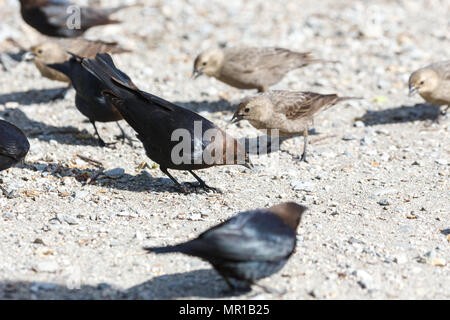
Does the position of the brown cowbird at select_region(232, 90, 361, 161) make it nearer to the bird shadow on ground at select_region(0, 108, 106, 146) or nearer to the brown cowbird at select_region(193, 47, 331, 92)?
the brown cowbird at select_region(193, 47, 331, 92)

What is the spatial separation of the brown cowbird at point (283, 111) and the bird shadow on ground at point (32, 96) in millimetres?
2965

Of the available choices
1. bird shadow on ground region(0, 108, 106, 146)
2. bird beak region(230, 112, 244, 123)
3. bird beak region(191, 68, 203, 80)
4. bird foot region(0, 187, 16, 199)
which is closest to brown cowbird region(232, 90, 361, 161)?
bird beak region(230, 112, 244, 123)

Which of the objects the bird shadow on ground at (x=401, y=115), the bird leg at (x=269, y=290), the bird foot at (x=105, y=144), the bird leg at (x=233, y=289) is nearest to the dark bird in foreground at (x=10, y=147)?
the bird foot at (x=105, y=144)

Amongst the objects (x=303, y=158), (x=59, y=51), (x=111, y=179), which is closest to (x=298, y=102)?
(x=303, y=158)

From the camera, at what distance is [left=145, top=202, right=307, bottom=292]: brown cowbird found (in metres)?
3.86

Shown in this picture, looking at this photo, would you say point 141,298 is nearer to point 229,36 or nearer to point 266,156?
point 266,156

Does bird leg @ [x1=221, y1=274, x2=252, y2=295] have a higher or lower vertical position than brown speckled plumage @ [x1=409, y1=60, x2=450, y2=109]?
higher

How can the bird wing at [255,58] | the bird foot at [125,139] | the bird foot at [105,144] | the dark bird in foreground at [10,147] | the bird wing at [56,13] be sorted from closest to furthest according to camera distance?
1. the dark bird in foreground at [10,147]
2. the bird foot at [105,144]
3. the bird foot at [125,139]
4. the bird wing at [255,58]
5. the bird wing at [56,13]

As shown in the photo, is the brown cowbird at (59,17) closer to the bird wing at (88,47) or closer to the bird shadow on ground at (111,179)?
the bird wing at (88,47)

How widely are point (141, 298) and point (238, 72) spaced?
194 inches

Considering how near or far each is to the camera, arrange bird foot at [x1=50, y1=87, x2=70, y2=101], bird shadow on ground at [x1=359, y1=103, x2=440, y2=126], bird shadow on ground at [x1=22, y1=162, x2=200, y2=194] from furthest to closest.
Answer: bird foot at [x1=50, y1=87, x2=70, y2=101], bird shadow on ground at [x1=359, y1=103, x2=440, y2=126], bird shadow on ground at [x1=22, y1=162, x2=200, y2=194]

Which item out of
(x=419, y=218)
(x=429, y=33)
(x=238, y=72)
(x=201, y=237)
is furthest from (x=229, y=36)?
(x=201, y=237)

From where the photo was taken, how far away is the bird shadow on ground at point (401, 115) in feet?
27.1

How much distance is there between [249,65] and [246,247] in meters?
4.99
